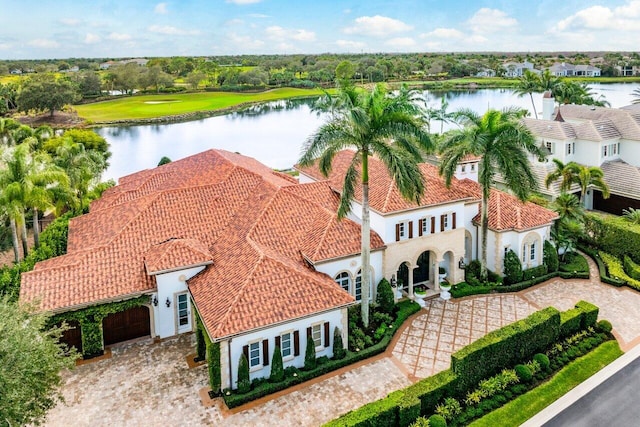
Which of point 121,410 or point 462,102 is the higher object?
point 462,102

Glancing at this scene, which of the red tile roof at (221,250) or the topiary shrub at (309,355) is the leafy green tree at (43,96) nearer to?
the red tile roof at (221,250)

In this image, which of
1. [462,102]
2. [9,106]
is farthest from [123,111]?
[462,102]

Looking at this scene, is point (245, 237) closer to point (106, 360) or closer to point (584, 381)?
point (106, 360)

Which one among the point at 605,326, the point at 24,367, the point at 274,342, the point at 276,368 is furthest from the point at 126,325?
the point at 605,326

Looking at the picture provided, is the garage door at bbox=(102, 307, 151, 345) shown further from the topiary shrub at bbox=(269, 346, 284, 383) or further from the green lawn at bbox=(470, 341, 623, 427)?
the green lawn at bbox=(470, 341, 623, 427)

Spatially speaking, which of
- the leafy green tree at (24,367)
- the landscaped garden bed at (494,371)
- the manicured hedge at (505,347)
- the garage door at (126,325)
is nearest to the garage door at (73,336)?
the garage door at (126,325)

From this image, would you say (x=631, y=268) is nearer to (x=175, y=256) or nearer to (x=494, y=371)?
(x=494, y=371)

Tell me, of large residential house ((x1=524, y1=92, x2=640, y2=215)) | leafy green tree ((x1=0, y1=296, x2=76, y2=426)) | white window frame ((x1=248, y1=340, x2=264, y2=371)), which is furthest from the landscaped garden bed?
large residential house ((x1=524, y1=92, x2=640, y2=215))
